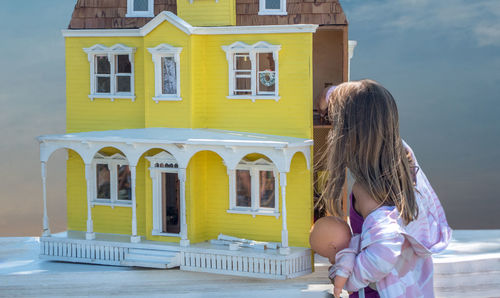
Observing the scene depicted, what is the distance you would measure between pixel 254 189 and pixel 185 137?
5.62 ft

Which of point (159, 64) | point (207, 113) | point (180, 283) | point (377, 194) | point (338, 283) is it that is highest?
point (159, 64)

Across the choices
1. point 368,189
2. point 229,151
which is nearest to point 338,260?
point 368,189

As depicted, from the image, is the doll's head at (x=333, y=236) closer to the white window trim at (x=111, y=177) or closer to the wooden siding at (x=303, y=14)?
the wooden siding at (x=303, y=14)

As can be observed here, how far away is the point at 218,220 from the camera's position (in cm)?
1307

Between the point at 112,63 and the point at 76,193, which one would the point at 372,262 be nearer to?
the point at 112,63

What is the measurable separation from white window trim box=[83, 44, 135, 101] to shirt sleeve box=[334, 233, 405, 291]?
1063 centimetres

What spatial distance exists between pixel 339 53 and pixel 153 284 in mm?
6374

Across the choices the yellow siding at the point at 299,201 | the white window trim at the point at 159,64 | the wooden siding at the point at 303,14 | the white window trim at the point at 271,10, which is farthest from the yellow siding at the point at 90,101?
the yellow siding at the point at 299,201

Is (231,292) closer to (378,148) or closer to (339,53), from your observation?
(339,53)

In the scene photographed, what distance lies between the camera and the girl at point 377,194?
129 inches

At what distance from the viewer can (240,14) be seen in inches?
511

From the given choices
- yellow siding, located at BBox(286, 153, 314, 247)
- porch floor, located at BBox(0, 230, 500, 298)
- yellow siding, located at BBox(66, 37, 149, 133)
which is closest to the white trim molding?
yellow siding, located at BBox(66, 37, 149, 133)

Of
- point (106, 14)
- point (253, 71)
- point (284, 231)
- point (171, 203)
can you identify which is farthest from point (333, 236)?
point (106, 14)

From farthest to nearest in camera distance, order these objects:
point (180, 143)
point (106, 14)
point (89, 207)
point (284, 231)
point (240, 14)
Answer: point (106, 14)
point (89, 207)
point (240, 14)
point (180, 143)
point (284, 231)
